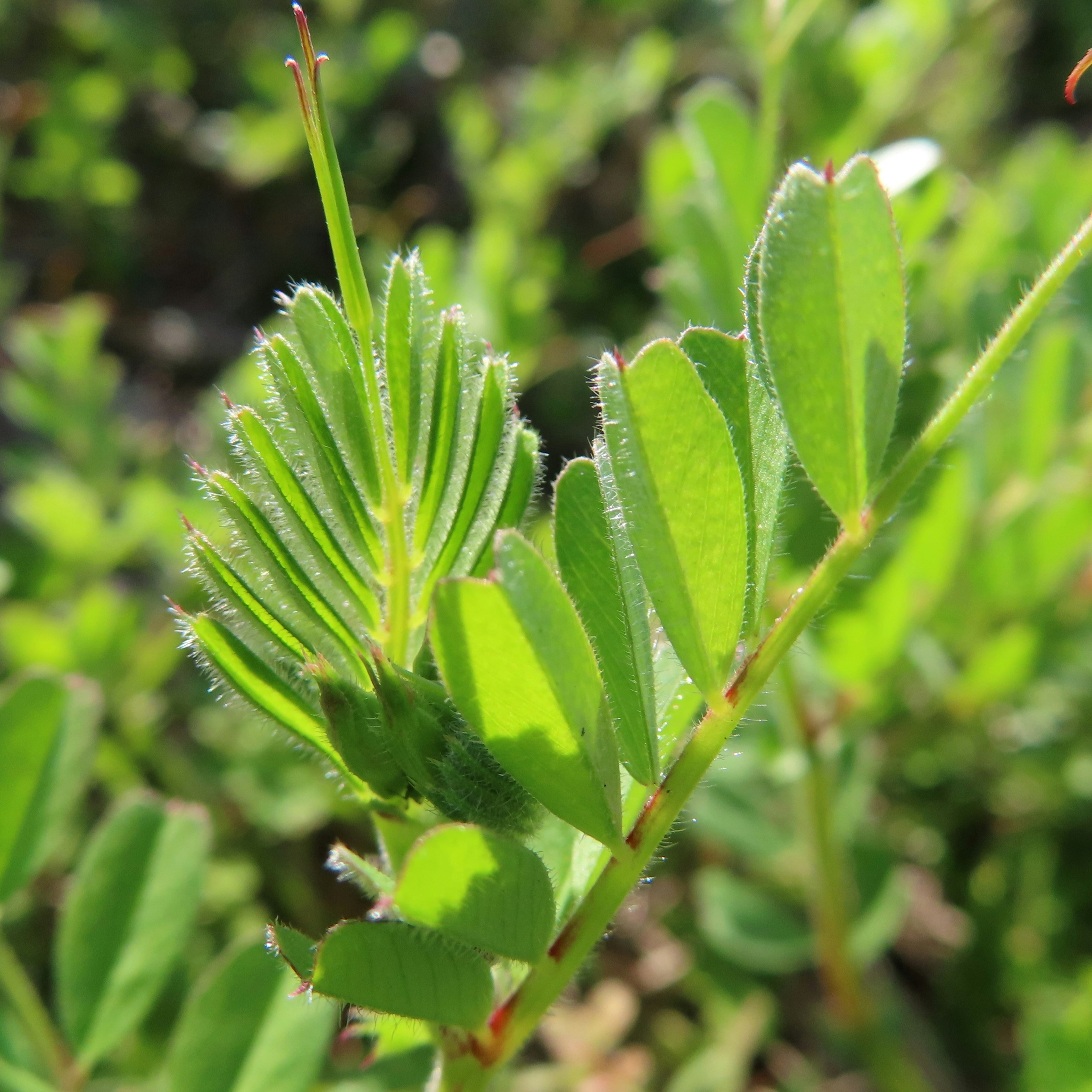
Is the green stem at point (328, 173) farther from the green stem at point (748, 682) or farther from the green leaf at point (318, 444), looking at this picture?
the green stem at point (748, 682)

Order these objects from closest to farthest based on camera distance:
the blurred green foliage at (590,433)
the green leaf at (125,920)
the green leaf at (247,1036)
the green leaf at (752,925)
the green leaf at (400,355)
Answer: the green leaf at (400,355) < the green leaf at (247,1036) < the green leaf at (125,920) < the blurred green foliage at (590,433) < the green leaf at (752,925)

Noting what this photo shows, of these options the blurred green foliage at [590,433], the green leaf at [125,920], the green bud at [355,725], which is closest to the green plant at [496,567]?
the green bud at [355,725]

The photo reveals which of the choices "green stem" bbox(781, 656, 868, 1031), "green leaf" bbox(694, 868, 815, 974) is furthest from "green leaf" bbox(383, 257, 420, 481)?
"green leaf" bbox(694, 868, 815, 974)

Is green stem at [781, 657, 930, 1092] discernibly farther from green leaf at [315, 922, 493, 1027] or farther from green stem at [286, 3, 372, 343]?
green stem at [286, 3, 372, 343]

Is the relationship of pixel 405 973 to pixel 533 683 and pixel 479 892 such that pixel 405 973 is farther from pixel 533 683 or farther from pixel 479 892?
pixel 533 683

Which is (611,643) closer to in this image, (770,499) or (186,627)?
(770,499)

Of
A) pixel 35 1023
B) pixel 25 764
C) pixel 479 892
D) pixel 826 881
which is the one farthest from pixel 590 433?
pixel 479 892
